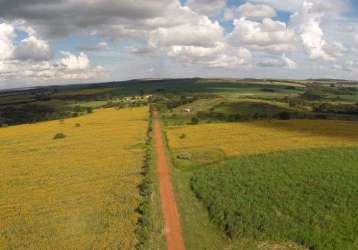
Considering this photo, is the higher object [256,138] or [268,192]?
[268,192]

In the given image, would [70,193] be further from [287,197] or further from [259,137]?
[259,137]

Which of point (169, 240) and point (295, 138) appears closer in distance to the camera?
point (169, 240)

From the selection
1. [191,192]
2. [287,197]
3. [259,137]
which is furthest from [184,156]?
[259,137]

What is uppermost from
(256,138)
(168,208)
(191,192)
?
(256,138)

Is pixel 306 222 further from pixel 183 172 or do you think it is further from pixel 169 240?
pixel 183 172

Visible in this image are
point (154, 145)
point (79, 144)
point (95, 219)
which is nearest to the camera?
point (95, 219)


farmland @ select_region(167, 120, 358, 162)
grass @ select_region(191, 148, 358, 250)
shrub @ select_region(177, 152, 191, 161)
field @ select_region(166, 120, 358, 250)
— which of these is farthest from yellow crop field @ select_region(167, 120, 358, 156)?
grass @ select_region(191, 148, 358, 250)

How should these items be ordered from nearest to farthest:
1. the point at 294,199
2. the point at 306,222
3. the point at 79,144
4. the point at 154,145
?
the point at 306,222 → the point at 294,199 → the point at 154,145 → the point at 79,144

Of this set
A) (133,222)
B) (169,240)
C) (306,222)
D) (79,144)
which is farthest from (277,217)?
(79,144)

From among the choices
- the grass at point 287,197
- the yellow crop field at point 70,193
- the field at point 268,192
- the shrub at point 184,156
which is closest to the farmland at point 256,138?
the field at point 268,192
